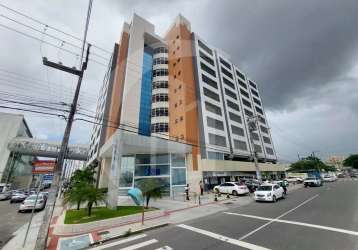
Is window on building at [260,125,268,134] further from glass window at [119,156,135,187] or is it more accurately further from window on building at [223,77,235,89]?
glass window at [119,156,135,187]

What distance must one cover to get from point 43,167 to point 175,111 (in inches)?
1102

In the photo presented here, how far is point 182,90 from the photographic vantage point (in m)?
35.4

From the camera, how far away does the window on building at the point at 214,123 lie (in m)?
35.5

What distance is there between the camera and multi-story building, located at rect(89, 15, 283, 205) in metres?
25.1

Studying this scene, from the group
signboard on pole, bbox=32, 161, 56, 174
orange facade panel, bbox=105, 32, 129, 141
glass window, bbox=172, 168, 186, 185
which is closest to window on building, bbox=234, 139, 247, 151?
glass window, bbox=172, 168, 186, 185

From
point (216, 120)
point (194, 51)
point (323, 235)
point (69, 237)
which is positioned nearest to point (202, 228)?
point (323, 235)

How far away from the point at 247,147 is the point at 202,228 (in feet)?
130

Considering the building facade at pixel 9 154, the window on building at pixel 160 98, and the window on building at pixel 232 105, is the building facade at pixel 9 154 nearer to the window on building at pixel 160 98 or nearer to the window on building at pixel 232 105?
the window on building at pixel 160 98

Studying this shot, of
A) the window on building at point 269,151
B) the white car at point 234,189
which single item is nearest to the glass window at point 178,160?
the white car at point 234,189

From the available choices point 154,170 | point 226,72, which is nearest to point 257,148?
point 226,72

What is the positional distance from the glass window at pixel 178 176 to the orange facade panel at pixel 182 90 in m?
2.24

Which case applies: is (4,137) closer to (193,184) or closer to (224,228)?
(193,184)

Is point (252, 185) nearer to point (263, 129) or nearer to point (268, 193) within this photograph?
point (268, 193)

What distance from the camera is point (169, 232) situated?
9430 millimetres
